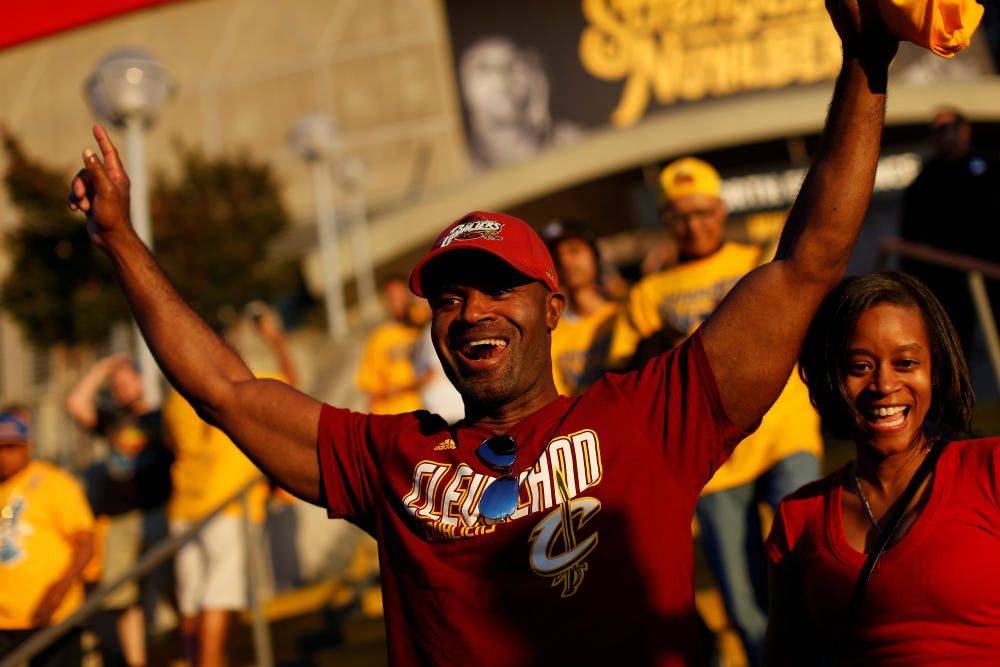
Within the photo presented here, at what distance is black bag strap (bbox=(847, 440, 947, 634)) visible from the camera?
224 cm

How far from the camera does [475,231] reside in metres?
Result: 2.29

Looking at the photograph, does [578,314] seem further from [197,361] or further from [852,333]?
[197,361]

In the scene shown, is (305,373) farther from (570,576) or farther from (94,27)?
(94,27)

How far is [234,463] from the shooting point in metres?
5.94

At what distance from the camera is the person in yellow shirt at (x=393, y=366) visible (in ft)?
22.0

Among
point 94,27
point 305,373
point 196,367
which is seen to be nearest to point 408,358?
point 196,367

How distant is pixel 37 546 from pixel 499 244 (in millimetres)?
3936

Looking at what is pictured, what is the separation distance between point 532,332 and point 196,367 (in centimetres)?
71

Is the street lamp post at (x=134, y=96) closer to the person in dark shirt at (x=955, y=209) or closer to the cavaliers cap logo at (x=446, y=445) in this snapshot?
the person in dark shirt at (x=955, y=209)

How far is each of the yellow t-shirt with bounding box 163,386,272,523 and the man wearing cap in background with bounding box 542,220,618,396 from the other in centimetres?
197

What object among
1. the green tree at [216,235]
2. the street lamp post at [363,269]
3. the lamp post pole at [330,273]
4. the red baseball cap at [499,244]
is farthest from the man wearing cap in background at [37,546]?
the green tree at [216,235]

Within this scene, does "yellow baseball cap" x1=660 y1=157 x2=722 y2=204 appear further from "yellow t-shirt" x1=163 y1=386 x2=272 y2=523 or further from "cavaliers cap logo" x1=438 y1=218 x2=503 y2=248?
"yellow t-shirt" x1=163 y1=386 x2=272 y2=523

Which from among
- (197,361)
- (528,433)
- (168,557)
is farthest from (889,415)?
(168,557)

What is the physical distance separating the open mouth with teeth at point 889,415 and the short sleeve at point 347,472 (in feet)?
3.58
